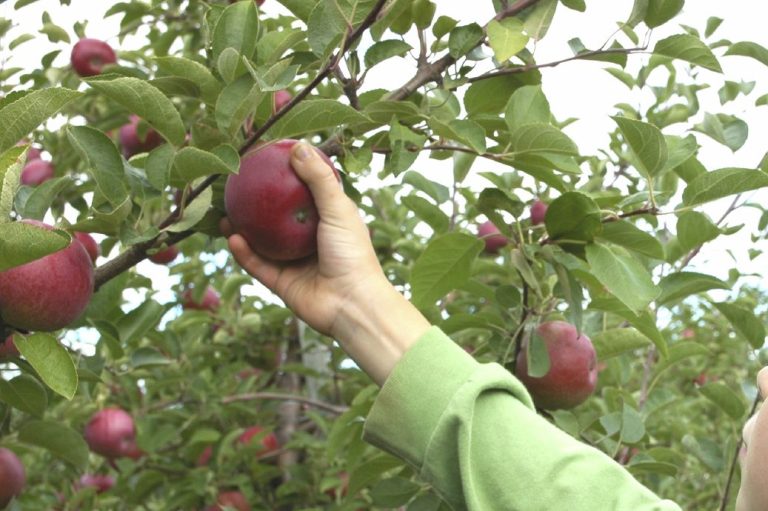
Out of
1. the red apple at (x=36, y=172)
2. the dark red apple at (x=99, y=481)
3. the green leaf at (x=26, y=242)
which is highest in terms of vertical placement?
the green leaf at (x=26, y=242)

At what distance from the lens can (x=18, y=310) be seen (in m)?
1.21

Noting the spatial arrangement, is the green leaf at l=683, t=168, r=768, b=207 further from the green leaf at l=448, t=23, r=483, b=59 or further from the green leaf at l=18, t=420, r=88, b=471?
the green leaf at l=18, t=420, r=88, b=471

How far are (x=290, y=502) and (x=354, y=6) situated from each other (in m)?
1.96

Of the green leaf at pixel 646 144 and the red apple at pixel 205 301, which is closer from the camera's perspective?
the green leaf at pixel 646 144

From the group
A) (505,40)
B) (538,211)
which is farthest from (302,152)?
(538,211)

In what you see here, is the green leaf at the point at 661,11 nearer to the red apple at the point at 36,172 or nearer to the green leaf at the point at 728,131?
the green leaf at the point at 728,131

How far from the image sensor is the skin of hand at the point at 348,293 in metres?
1.21

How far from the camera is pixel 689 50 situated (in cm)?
149

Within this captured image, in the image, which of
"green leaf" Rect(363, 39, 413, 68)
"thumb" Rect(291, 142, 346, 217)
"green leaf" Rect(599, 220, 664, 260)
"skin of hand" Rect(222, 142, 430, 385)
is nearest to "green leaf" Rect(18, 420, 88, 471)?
"skin of hand" Rect(222, 142, 430, 385)

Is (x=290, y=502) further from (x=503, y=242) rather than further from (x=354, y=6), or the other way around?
(x=354, y=6)

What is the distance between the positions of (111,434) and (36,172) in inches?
29.6

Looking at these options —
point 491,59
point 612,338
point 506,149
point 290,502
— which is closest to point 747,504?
point 506,149

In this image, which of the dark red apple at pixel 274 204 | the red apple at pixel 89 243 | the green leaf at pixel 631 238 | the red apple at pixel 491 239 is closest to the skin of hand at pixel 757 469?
the green leaf at pixel 631 238

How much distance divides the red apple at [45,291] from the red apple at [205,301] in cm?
183
